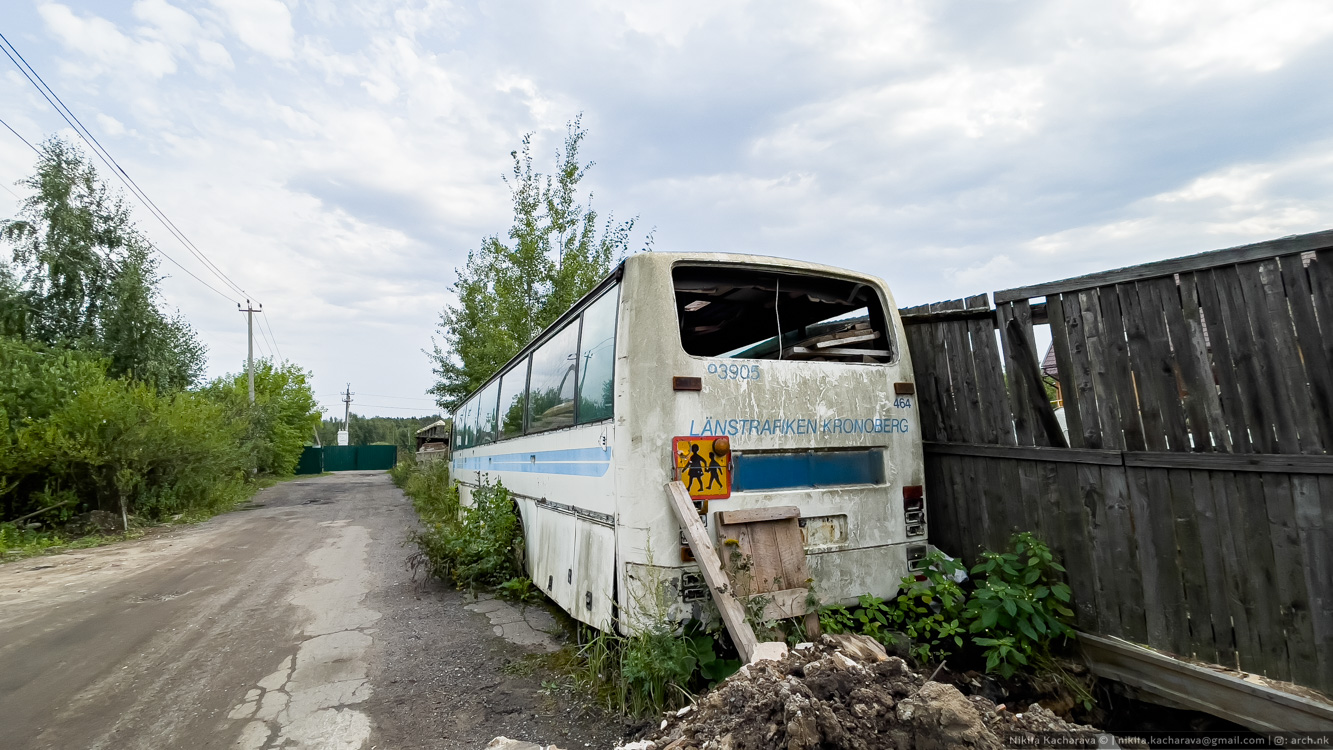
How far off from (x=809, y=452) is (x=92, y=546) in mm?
13243

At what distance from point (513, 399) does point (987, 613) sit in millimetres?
5430

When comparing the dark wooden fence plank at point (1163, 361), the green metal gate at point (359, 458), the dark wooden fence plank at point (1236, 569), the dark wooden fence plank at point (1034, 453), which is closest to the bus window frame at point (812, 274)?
the dark wooden fence plank at point (1034, 453)

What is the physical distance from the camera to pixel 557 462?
5074mm

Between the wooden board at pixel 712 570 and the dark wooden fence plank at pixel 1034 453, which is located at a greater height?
the dark wooden fence plank at pixel 1034 453

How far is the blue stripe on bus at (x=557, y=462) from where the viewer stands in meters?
3.99

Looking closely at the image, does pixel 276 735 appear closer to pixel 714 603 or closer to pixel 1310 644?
pixel 714 603

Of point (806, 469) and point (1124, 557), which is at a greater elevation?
point (806, 469)

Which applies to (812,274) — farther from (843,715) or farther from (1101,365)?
(843,715)

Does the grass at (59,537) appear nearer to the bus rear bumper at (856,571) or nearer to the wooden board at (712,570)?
the wooden board at (712,570)

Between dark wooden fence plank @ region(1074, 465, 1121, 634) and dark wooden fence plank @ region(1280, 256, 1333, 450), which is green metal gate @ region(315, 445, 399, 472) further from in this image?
dark wooden fence plank @ region(1280, 256, 1333, 450)

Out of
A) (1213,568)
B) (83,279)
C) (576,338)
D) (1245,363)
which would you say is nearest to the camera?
(1245,363)

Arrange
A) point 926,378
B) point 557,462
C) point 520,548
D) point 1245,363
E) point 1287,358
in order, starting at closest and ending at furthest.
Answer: point 1287,358, point 1245,363, point 926,378, point 557,462, point 520,548

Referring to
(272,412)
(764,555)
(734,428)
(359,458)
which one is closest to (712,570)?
(764,555)

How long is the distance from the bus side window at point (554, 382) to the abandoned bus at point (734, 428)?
0.19 feet
